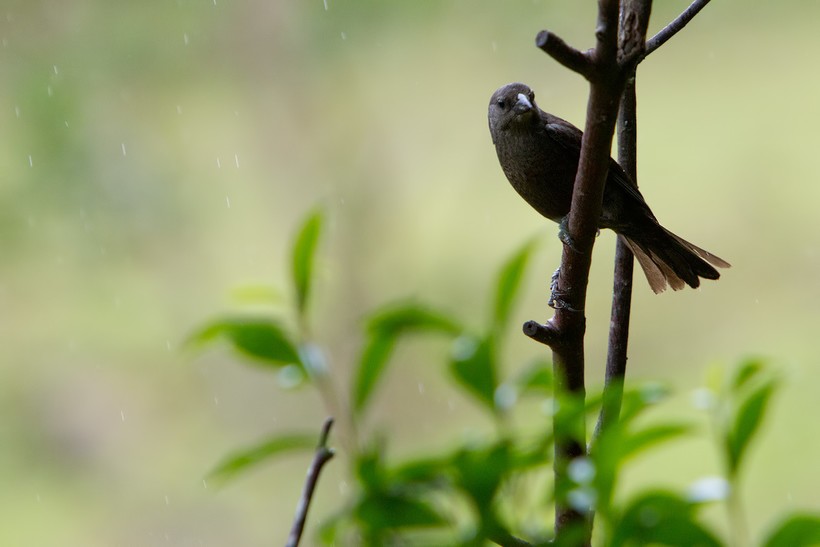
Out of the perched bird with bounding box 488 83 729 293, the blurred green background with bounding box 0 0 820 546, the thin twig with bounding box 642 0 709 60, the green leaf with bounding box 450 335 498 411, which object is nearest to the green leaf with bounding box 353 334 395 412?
the green leaf with bounding box 450 335 498 411

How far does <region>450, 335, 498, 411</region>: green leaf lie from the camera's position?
1.95 feet

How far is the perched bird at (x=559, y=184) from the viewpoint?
1.46 metres

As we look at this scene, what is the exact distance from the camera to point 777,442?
3.53m

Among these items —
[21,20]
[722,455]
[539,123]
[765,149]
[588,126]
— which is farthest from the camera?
[21,20]

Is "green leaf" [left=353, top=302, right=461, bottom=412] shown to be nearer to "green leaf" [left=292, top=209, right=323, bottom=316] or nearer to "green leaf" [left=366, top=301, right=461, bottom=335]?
"green leaf" [left=366, top=301, right=461, bottom=335]

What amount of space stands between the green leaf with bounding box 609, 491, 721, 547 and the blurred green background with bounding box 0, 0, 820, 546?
9.57 ft

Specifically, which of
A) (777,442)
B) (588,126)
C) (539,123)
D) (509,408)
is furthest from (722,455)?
(777,442)

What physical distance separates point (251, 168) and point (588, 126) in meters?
3.13

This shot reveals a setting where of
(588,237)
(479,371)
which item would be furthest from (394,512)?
(588,237)

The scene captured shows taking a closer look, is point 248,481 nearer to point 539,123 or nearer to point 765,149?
point 765,149

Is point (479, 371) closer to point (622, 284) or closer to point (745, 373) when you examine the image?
point (745, 373)

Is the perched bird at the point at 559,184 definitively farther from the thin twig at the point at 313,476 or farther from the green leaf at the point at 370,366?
the thin twig at the point at 313,476

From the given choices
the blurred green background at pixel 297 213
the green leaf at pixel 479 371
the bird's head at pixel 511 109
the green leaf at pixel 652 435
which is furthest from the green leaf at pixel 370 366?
A: the blurred green background at pixel 297 213

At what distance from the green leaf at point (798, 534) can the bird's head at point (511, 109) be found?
111cm
